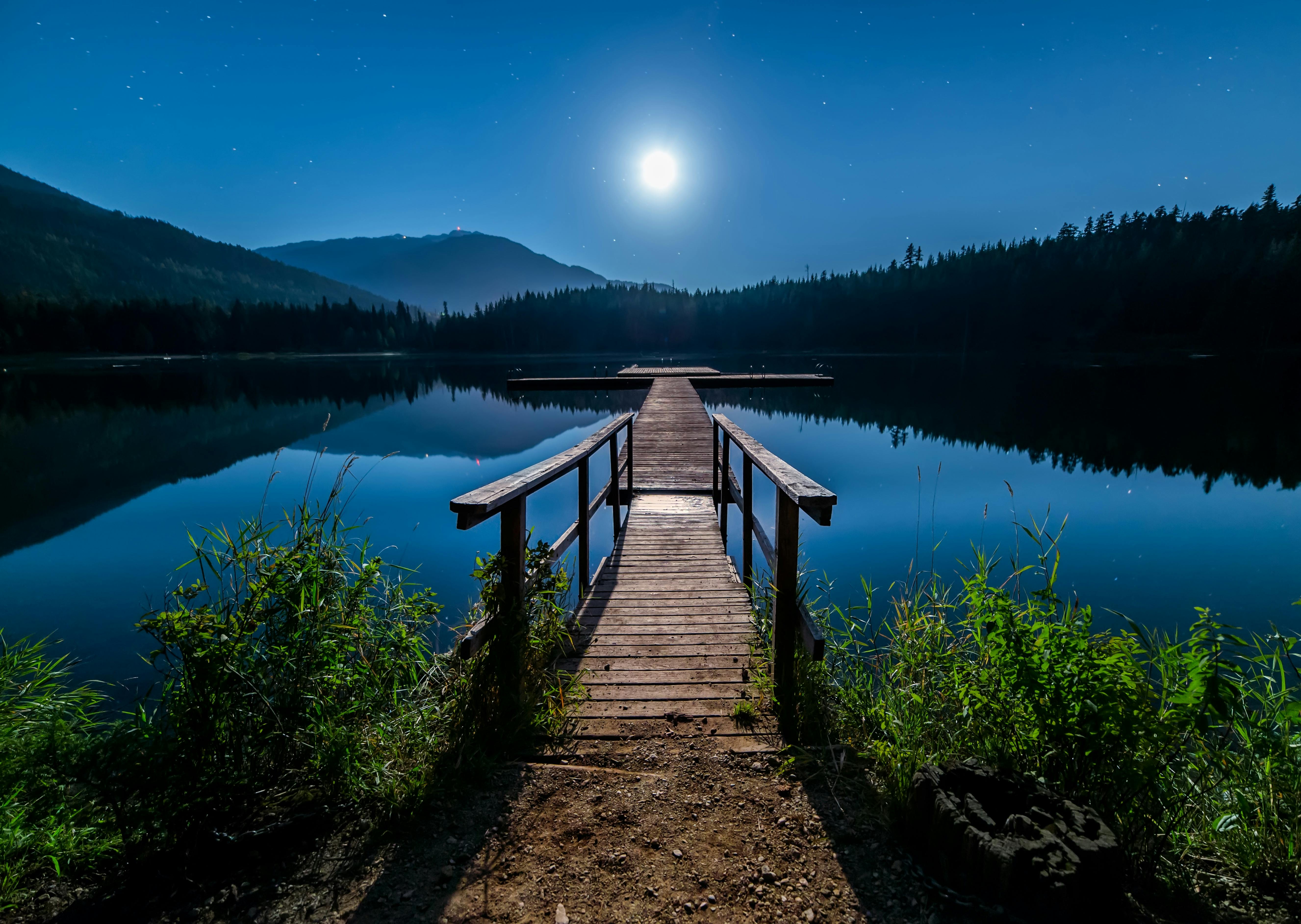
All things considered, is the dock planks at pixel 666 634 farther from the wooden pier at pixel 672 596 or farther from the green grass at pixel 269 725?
the green grass at pixel 269 725

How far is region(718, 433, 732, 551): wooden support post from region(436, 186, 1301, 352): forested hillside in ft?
265

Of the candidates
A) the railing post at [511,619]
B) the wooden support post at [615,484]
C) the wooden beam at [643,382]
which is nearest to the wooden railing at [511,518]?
the railing post at [511,619]

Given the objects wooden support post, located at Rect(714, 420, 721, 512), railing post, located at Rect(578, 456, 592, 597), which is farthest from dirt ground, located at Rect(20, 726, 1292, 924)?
wooden support post, located at Rect(714, 420, 721, 512)

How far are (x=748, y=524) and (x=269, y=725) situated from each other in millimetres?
4104

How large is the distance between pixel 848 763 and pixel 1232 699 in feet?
4.63

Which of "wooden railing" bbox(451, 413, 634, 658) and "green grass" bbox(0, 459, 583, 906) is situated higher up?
"wooden railing" bbox(451, 413, 634, 658)

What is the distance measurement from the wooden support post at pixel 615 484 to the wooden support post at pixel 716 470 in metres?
1.30

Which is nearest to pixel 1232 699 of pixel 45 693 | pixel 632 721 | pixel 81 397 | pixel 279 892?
pixel 632 721

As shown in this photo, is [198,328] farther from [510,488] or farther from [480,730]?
[480,730]

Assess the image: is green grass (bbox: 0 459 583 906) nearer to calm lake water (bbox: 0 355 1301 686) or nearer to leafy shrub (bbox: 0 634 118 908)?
leafy shrub (bbox: 0 634 118 908)

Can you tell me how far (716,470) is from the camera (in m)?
8.10

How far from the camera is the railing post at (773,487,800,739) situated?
122 inches

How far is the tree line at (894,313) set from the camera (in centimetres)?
6631

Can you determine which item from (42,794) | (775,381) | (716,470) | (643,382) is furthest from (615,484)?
(643,382)
